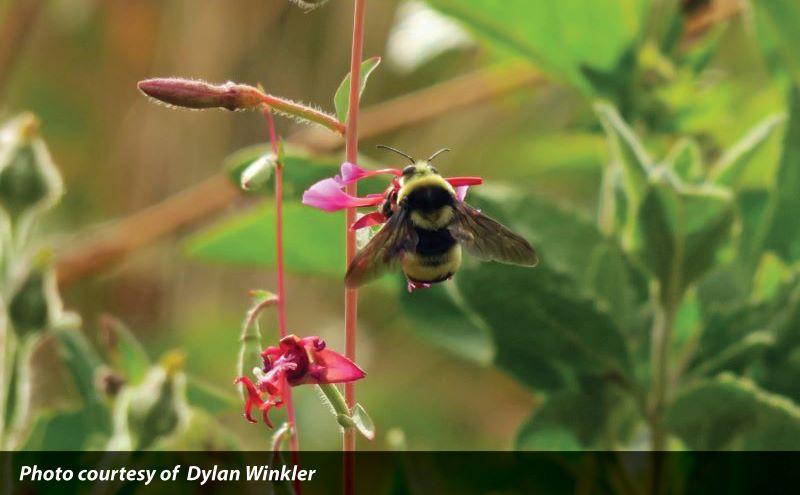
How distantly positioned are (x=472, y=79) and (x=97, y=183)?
0.58 metres

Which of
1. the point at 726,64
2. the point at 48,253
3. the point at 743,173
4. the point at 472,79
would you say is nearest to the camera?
the point at 48,253

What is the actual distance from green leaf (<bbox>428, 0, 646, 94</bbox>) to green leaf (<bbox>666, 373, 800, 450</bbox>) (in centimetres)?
23

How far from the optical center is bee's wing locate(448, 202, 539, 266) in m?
0.42

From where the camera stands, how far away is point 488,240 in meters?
0.42

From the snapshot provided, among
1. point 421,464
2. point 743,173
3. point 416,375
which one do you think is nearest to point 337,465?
point 421,464

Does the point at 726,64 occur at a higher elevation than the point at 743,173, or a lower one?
higher

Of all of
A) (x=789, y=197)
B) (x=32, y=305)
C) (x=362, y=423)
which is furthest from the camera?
(x=789, y=197)

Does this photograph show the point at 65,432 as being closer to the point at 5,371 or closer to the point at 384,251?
the point at 5,371

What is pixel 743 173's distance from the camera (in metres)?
0.61

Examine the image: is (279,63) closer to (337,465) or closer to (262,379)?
(337,465)

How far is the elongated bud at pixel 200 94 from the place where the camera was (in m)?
0.35

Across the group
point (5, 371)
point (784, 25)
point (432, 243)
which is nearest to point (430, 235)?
→ point (432, 243)

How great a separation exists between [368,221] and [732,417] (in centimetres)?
22

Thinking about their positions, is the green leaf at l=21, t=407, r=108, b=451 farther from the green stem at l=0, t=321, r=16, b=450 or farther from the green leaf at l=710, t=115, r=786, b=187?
the green leaf at l=710, t=115, r=786, b=187
